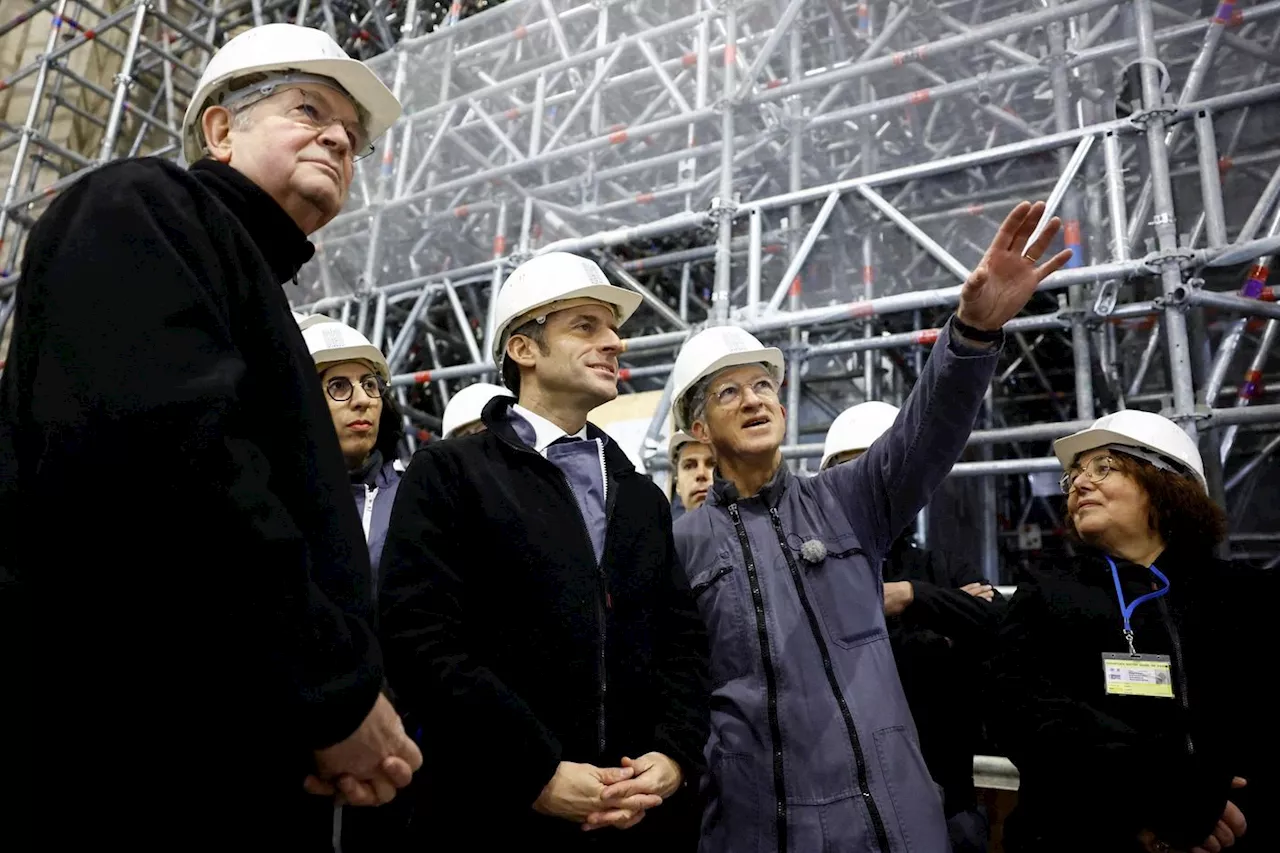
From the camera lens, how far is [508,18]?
6.79 m

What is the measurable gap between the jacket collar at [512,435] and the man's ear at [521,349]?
0.12m

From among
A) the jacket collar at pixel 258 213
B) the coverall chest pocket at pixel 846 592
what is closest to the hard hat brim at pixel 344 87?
the jacket collar at pixel 258 213

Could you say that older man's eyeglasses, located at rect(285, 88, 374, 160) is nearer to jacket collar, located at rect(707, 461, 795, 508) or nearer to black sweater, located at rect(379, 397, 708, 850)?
black sweater, located at rect(379, 397, 708, 850)

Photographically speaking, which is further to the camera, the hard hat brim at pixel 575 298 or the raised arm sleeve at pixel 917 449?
the hard hat brim at pixel 575 298

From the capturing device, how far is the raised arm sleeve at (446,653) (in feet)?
5.11

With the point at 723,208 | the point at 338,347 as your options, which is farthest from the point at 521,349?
the point at 723,208

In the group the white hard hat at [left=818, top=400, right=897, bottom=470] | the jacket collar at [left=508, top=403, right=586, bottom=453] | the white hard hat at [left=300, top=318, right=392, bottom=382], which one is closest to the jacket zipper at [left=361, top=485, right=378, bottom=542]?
the white hard hat at [left=300, top=318, right=392, bottom=382]

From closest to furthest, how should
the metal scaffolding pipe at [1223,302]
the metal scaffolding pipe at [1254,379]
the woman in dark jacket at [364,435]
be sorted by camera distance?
the woman in dark jacket at [364,435]
the metal scaffolding pipe at [1223,302]
the metal scaffolding pipe at [1254,379]

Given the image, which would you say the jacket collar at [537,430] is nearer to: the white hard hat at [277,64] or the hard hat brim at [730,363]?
the hard hat brim at [730,363]

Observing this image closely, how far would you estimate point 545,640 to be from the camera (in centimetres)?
173

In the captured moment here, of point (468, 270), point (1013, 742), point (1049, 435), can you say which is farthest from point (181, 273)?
point (468, 270)

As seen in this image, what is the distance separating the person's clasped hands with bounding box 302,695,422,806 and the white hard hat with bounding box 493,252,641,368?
1271 mm

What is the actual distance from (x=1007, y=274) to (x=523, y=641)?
1.29 meters

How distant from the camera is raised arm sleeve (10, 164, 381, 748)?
3.12 ft
